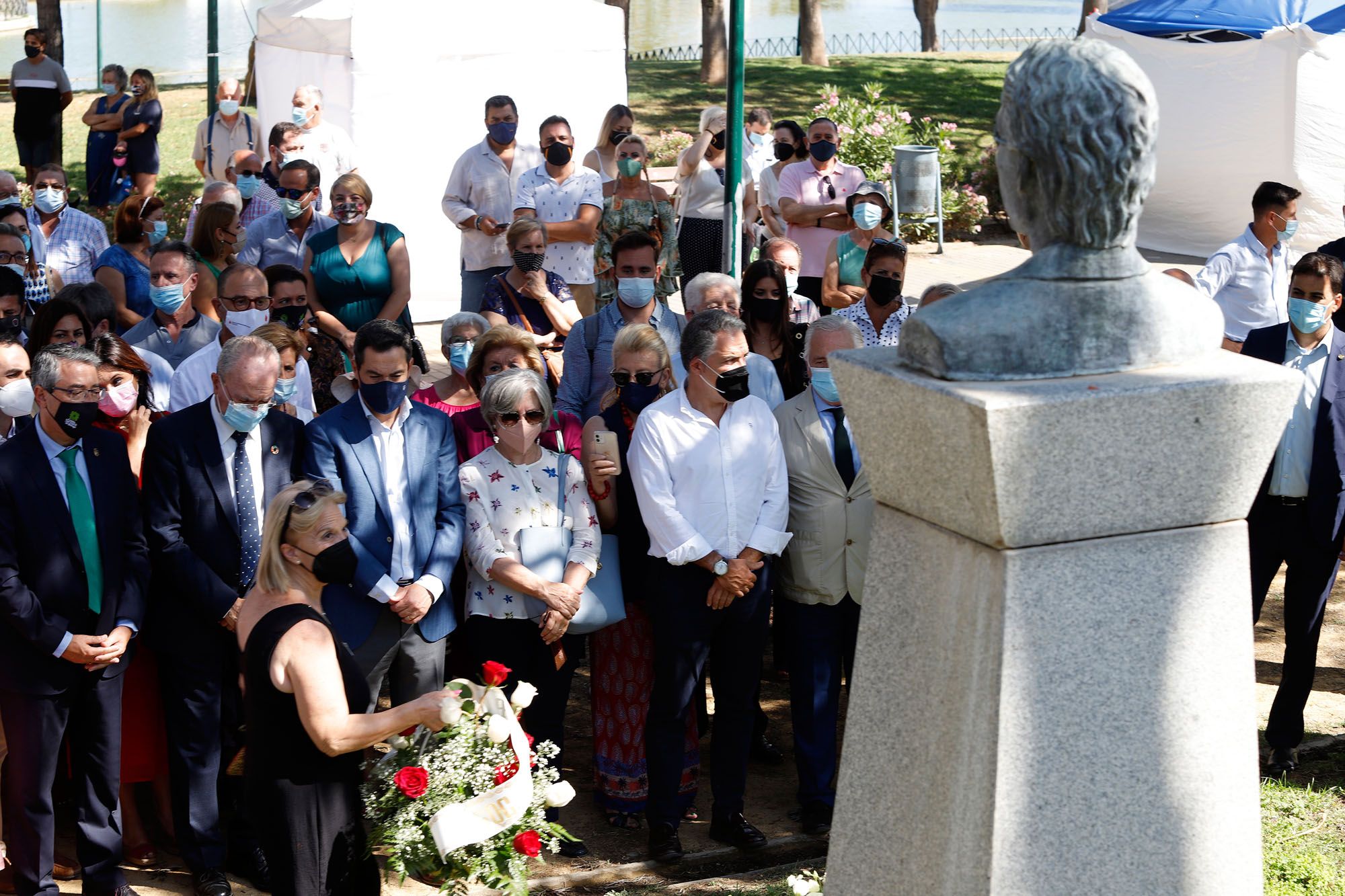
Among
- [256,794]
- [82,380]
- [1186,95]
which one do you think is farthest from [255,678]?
[1186,95]

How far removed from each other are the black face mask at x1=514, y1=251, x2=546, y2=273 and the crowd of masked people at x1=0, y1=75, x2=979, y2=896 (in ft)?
2.37

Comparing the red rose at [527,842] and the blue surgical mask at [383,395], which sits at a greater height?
the blue surgical mask at [383,395]

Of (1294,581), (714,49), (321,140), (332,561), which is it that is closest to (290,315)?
(332,561)

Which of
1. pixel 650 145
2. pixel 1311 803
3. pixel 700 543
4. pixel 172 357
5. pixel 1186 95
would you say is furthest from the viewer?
pixel 650 145

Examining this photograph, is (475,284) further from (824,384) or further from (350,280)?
(824,384)

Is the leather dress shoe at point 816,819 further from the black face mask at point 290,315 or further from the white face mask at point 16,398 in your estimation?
the white face mask at point 16,398

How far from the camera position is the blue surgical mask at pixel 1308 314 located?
6.73 m

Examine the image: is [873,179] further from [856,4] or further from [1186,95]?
[856,4]

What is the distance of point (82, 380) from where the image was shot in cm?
537

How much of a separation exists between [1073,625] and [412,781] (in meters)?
2.09

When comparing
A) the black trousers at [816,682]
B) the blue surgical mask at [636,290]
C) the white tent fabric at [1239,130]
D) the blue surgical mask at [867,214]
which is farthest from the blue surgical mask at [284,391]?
the white tent fabric at [1239,130]

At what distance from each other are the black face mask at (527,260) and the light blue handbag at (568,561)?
80.6 inches

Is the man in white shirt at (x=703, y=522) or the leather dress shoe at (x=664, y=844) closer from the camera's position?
the man in white shirt at (x=703, y=522)

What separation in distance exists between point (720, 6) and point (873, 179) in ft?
32.7
